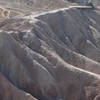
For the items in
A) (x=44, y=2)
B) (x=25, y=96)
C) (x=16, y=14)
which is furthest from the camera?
(x=44, y=2)

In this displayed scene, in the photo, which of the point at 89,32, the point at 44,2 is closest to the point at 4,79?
the point at 89,32

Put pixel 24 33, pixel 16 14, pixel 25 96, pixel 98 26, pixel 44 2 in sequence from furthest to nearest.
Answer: pixel 44 2
pixel 98 26
pixel 16 14
pixel 24 33
pixel 25 96

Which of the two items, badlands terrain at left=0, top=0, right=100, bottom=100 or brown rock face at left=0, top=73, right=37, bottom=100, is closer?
brown rock face at left=0, top=73, right=37, bottom=100

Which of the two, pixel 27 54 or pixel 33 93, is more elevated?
pixel 27 54

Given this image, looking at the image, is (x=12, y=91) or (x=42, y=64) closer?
(x=12, y=91)

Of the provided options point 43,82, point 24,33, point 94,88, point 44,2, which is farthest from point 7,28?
point 44,2

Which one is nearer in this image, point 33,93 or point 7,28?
point 33,93

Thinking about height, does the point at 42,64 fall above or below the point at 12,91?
above

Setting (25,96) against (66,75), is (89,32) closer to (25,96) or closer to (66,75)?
(66,75)

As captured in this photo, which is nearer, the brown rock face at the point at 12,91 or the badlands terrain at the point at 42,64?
the brown rock face at the point at 12,91

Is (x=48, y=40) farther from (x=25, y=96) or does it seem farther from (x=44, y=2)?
(x=44, y=2)
